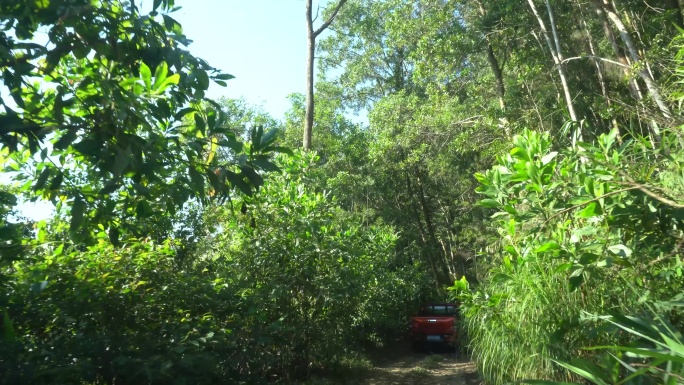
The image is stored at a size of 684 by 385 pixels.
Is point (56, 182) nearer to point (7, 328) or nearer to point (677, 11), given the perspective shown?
point (7, 328)

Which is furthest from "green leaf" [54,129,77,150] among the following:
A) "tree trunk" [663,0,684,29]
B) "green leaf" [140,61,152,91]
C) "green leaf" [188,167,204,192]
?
"tree trunk" [663,0,684,29]

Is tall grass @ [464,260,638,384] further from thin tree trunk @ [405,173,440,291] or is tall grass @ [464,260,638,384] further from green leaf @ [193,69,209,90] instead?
thin tree trunk @ [405,173,440,291]

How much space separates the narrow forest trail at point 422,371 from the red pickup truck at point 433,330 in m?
0.49

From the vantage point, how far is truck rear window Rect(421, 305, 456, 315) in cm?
1989

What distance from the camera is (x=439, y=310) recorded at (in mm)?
20000

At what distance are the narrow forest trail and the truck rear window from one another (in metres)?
1.60

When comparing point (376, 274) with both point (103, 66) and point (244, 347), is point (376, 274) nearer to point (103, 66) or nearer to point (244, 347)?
point (244, 347)

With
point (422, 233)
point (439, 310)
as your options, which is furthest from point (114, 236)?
point (422, 233)

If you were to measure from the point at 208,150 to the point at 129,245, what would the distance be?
292 cm

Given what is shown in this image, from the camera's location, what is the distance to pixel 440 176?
A: 2778 cm

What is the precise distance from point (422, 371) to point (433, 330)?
17.4 feet

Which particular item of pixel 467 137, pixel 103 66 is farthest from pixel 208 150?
pixel 467 137

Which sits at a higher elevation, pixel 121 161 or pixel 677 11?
pixel 677 11

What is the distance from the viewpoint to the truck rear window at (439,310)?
1989 cm
